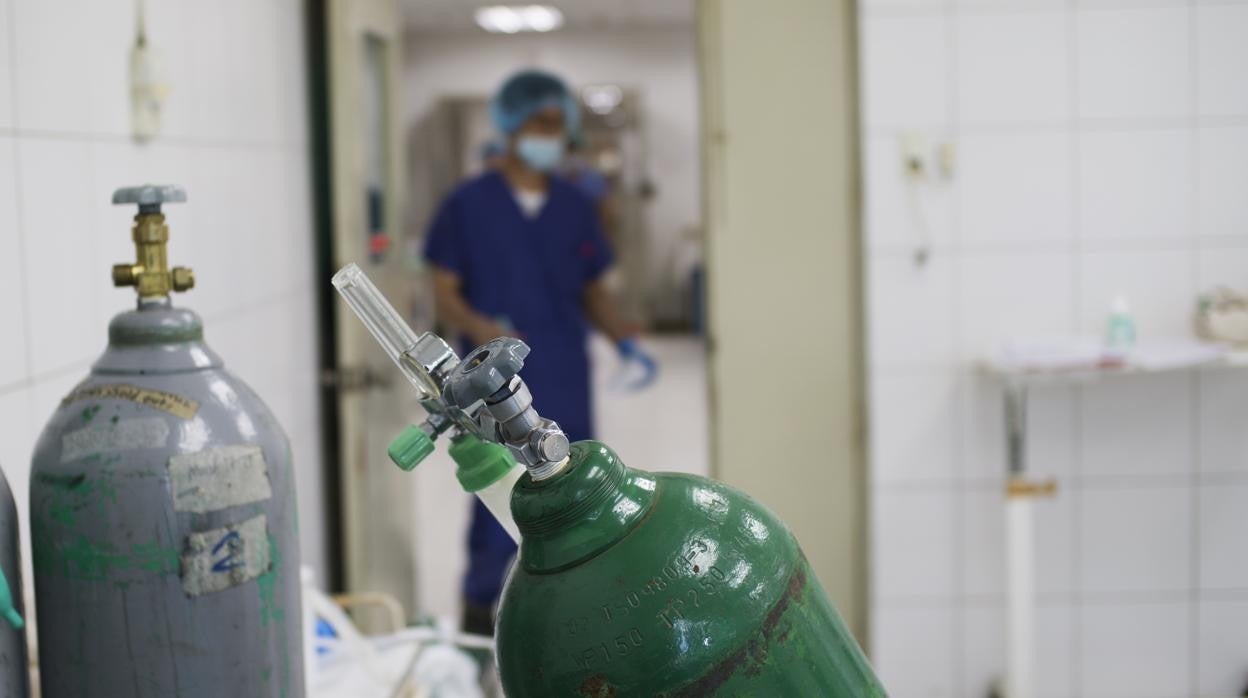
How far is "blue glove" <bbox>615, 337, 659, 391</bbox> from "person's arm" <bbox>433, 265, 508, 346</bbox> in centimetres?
46

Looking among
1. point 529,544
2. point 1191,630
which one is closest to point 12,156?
point 529,544

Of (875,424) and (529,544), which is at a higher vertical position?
(529,544)

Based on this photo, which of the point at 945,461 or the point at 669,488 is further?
the point at 945,461

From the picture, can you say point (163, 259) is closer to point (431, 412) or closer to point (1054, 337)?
point (431, 412)

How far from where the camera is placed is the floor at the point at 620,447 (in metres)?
4.25

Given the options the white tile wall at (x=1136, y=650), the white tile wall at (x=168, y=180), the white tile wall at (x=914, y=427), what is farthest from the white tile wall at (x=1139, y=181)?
the white tile wall at (x=168, y=180)

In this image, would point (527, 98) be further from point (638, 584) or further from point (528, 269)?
point (638, 584)

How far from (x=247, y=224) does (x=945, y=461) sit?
4.81 ft

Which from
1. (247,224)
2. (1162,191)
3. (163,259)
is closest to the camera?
(163,259)

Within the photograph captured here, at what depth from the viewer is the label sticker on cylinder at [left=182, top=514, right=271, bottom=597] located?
73 cm

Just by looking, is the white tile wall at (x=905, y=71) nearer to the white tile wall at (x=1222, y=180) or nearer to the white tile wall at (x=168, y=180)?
the white tile wall at (x=1222, y=180)

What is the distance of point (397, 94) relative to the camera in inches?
123

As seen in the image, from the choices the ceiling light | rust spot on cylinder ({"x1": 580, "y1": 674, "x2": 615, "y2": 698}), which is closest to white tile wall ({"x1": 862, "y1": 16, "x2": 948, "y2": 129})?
rust spot on cylinder ({"x1": 580, "y1": 674, "x2": 615, "y2": 698})

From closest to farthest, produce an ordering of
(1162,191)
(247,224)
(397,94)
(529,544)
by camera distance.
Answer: (529,544)
(247,224)
(1162,191)
(397,94)
